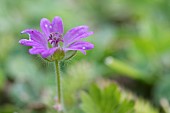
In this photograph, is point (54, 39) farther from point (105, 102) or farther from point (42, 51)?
point (105, 102)

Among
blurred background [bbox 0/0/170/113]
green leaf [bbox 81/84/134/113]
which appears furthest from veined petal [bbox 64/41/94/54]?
green leaf [bbox 81/84/134/113]

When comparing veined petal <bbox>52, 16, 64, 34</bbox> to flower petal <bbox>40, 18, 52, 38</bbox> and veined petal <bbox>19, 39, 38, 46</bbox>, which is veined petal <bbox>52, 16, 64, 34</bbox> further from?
veined petal <bbox>19, 39, 38, 46</bbox>

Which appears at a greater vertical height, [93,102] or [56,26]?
[56,26]

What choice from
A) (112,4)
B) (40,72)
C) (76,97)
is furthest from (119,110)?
(112,4)

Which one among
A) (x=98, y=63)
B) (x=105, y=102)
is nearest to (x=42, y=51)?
(x=105, y=102)

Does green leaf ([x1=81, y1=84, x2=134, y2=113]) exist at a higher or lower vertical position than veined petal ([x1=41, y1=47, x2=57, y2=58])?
lower

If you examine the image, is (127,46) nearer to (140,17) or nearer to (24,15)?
(140,17)

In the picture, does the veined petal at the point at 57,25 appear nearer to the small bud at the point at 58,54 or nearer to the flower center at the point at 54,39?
the flower center at the point at 54,39

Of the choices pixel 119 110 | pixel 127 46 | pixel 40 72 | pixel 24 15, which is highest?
pixel 24 15
